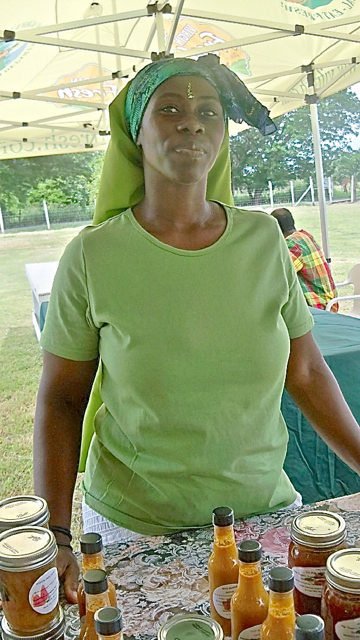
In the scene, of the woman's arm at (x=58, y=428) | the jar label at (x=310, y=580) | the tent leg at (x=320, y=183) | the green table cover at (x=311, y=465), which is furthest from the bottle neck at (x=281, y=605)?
the tent leg at (x=320, y=183)

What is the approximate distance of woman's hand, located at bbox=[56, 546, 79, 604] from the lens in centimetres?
93

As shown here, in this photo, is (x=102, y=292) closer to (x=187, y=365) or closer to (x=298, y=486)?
(x=187, y=365)

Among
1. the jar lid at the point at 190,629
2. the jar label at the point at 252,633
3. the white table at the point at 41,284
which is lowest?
the white table at the point at 41,284

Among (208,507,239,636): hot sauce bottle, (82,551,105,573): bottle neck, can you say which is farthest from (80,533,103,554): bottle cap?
(208,507,239,636): hot sauce bottle

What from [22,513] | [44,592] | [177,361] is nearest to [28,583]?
[44,592]

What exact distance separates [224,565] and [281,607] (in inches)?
7.6

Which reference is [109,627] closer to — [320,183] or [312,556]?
[312,556]

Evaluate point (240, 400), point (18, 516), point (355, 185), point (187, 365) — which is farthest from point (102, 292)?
point (355, 185)

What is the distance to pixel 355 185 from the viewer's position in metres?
7.33

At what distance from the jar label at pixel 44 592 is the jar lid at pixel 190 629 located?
17 cm

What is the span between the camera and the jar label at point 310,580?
721 millimetres

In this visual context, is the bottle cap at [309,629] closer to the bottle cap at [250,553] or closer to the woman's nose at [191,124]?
the bottle cap at [250,553]

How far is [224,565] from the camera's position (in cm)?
77

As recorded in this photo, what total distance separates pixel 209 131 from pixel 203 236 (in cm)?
20
